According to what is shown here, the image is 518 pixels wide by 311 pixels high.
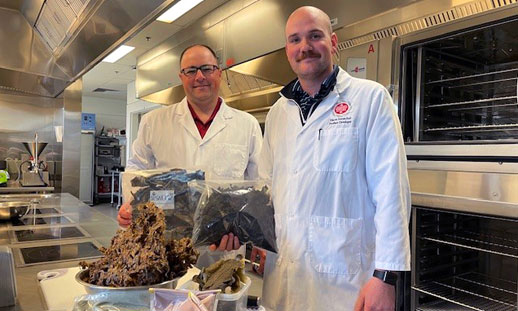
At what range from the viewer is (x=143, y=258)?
2.31 ft

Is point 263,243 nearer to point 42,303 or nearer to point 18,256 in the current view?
point 42,303

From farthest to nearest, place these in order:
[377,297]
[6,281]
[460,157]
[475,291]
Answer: [475,291]
[460,157]
[377,297]
[6,281]

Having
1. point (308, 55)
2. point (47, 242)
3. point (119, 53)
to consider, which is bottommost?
point (47, 242)

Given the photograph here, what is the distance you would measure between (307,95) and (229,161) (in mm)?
567

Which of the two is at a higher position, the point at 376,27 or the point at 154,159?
the point at 376,27

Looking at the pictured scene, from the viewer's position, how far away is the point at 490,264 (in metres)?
1.79

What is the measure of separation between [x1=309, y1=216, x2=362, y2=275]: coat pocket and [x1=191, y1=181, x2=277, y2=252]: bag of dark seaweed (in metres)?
0.15

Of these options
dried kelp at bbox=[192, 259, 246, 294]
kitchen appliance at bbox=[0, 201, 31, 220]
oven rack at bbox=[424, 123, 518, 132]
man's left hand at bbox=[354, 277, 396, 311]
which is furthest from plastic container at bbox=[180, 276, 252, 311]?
kitchen appliance at bbox=[0, 201, 31, 220]

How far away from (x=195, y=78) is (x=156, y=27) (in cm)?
253

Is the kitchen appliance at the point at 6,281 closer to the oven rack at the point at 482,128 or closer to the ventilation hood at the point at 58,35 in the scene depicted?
the ventilation hood at the point at 58,35

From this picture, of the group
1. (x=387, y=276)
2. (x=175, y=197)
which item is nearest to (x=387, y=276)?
(x=387, y=276)

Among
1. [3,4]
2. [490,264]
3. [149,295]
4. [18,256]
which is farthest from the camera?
[3,4]

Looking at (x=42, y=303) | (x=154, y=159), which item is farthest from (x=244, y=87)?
(x=42, y=303)

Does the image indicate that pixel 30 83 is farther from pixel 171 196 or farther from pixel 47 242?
pixel 171 196
